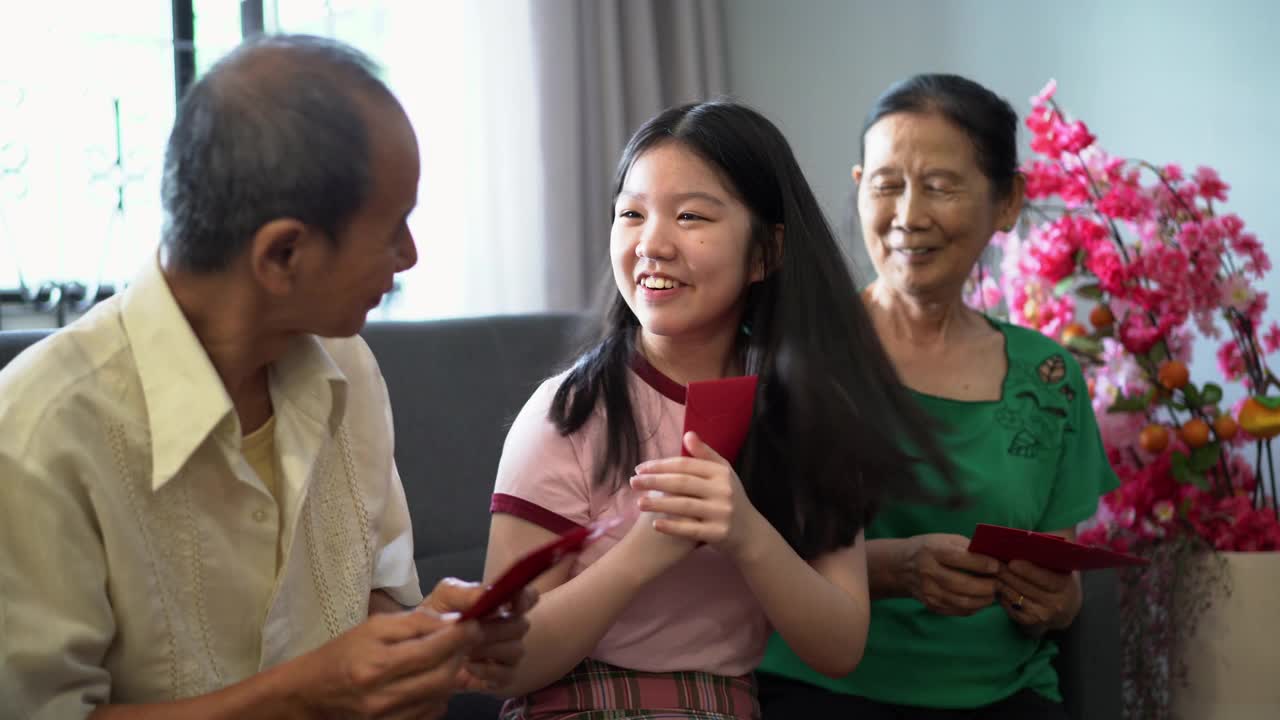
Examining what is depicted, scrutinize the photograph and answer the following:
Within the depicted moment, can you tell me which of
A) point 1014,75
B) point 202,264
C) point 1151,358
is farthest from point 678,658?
point 1014,75

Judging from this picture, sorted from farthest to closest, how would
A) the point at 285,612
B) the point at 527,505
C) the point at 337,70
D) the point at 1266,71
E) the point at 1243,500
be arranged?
the point at 1266,71 → the point at 1243,500 → the point at 527,505 → the point at 285,612 → the point at 337,70

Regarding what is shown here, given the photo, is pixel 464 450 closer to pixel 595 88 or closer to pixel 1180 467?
pixel 1180 467

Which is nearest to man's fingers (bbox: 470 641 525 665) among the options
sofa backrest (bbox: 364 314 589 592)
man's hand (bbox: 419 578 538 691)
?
man's hand (bbox: 419 578 538 691)

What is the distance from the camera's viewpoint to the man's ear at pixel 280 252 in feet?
3.30

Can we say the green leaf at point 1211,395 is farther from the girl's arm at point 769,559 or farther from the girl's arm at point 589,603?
the girl's arm at point 589,603

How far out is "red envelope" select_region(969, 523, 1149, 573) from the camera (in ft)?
5.07

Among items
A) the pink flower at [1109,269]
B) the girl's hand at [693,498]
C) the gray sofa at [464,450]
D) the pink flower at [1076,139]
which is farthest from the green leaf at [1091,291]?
the girl's hand at [693,498]

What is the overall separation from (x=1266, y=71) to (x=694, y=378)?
1796 mm

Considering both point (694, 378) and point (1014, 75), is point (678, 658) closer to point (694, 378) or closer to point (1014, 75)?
point (694, 378)

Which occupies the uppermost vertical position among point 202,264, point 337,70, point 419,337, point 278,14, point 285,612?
point 278,14

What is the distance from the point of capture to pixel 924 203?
1886mm

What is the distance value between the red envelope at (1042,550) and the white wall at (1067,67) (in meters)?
1.32

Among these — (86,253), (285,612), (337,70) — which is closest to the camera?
(337,70)

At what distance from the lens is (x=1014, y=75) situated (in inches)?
125
